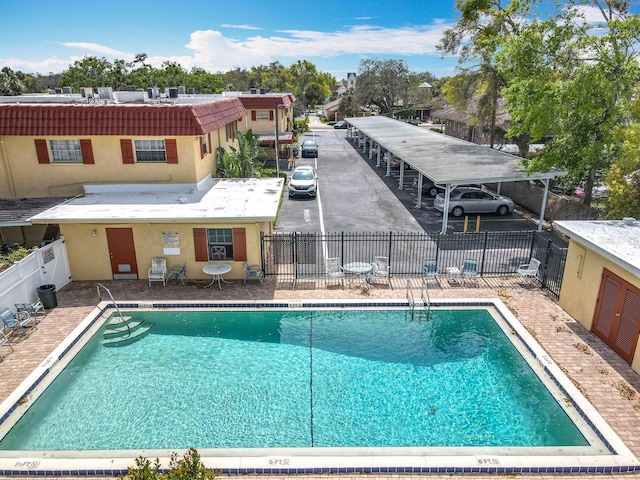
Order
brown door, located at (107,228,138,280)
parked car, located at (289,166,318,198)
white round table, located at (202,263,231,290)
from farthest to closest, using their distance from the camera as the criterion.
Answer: parked car, located at (289,166,318,198), brown door, located at (107,228,138,280), white round table, located at (202,263,231,290)

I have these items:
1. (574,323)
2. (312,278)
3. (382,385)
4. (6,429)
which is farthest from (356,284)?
(6,429)

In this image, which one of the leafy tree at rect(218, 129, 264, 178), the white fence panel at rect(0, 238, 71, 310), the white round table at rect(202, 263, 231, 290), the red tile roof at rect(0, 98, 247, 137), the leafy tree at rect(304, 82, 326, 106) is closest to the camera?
the white fence panel at rect(0, 238, 71, 310)

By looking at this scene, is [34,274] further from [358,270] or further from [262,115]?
[262,115]

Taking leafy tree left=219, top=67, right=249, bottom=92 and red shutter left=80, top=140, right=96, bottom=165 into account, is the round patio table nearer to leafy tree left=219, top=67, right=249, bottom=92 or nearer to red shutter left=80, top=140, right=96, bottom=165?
red shutter left=80, top=140, right=96, bottom=165

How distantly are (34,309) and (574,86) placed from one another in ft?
74.4

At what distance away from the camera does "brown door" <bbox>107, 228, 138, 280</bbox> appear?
1667 centimetres

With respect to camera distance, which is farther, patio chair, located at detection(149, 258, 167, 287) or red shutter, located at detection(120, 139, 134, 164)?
red shutter, located at detection(120, 139, 134, 164)

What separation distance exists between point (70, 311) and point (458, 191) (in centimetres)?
2000

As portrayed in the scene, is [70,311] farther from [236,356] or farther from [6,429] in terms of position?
[236,356]

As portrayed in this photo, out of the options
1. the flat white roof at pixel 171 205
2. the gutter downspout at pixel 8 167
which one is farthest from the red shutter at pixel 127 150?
the gutter downspout at pixel 8 167

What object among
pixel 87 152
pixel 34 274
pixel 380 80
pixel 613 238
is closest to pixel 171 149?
pixel 87 152

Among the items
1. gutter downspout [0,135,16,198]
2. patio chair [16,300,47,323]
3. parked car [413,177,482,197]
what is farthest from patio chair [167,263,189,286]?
parked car [413,177,482,197]

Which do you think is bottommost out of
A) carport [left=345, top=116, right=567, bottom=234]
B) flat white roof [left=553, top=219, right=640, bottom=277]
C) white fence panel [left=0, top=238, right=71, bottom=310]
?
white fence panel [left=0, top=238, right=71, bottom=310]

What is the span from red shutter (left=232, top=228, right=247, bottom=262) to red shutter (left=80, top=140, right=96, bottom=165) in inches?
271
